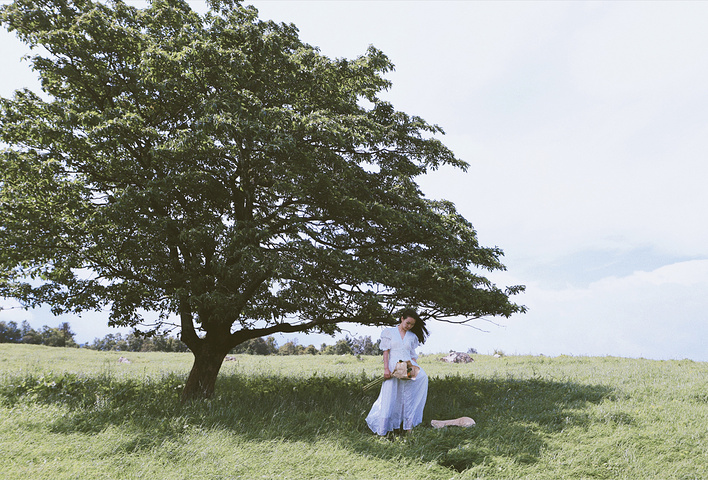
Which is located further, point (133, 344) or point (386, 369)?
point (133, 344)

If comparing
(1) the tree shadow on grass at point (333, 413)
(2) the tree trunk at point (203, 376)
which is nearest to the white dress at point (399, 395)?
(1) the tree shadow on grass at point (333, 413)

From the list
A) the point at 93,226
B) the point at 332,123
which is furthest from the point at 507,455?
the point at 93,226

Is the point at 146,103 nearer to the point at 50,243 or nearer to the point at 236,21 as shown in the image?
the point at 236,21

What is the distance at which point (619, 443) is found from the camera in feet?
27.4

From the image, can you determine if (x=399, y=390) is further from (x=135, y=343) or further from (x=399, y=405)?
(x=135, y=343)

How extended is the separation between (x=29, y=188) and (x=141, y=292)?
4.16 m

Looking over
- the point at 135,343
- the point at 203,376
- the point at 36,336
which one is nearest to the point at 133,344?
the point at 135,343

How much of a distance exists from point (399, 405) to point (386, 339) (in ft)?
5.03

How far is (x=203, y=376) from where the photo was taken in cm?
1269

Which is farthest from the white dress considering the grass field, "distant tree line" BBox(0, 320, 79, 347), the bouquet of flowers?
"distant tree line" BBox(0, 320, 79, 347)

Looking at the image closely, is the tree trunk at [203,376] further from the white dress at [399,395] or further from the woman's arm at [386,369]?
the woman's arm at [386,369]

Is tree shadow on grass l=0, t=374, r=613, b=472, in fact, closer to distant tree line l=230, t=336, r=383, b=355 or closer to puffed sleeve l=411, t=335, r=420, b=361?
puffed sleeve l=411, t=335, r=420, b=361

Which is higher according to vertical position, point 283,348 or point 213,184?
point 213,184

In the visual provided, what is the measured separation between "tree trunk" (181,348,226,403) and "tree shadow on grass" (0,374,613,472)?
456 mm
